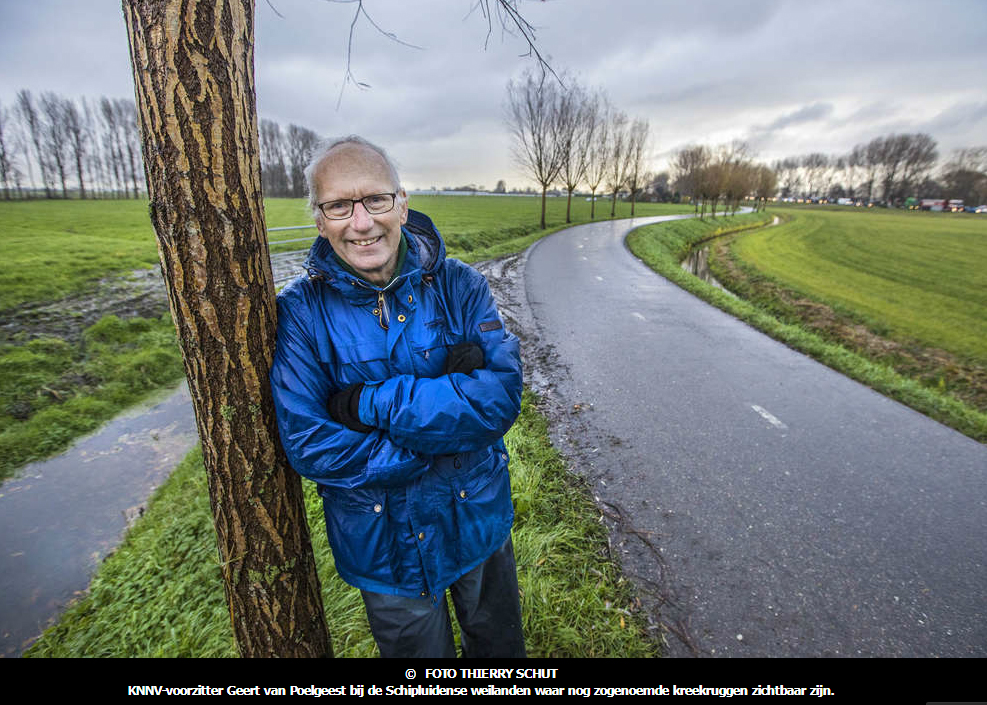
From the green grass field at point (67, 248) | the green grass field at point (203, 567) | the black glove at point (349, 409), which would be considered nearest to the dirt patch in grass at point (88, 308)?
the green grass field at point (67, 248)

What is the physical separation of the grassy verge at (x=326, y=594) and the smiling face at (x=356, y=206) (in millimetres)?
2079

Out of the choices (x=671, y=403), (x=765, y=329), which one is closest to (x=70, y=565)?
(x=671, y=403)

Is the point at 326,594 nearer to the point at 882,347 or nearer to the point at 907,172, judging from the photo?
the point at 882,347

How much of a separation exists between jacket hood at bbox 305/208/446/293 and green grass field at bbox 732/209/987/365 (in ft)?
32.2

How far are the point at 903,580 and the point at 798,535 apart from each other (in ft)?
1.82

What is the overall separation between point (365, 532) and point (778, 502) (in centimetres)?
329

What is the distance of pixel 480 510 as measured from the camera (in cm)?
180

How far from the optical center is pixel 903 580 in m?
2.70

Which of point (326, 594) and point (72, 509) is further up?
point (326, 594)

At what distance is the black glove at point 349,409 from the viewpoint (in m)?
1.60

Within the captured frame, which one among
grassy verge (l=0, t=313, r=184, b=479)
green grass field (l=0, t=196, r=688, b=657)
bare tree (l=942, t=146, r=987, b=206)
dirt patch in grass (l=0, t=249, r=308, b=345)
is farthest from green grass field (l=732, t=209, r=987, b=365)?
bare tree (l=942, t=146, r=987, b=206)

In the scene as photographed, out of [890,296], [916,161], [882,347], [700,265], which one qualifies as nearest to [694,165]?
[700,265]

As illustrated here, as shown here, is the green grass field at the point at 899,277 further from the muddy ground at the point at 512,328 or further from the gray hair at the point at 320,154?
the gray hair at the point at 320,154
